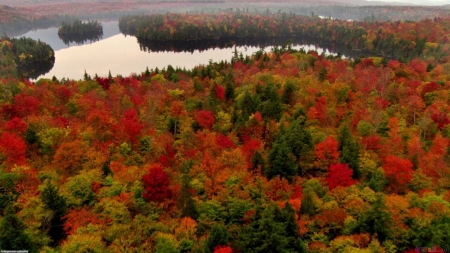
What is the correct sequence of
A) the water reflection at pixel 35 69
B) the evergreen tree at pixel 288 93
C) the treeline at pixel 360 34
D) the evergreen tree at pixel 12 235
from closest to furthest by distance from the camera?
the evergreen tree at pixel 12 235, the evergreen tree at pixel 288 93, the water reflection at pixel 35 69, the treeline at pixel 360 34

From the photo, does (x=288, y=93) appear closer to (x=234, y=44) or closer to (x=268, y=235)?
(x=268, y=235)

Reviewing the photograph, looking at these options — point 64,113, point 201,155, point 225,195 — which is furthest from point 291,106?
point 64,113

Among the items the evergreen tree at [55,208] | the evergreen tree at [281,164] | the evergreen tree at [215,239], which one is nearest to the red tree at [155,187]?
the evergreen tree at [55,208]

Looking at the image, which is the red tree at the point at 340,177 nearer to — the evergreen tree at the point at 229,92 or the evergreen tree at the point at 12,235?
the evergreen tree at the point at 229,92

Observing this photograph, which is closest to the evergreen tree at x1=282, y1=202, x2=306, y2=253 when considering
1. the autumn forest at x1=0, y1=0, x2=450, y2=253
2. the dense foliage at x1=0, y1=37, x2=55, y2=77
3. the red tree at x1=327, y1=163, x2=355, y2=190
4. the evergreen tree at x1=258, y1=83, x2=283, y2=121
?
the autumn forest at x1=0, y1=0, x2=450, y2=253

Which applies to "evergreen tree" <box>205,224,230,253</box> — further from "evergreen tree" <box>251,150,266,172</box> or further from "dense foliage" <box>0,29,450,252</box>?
"evergreen tree" <box>251,150,266,172</box>

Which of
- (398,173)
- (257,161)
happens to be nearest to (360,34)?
(398,173)
